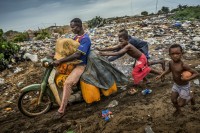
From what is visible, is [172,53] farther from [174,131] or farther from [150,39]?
[150,39]

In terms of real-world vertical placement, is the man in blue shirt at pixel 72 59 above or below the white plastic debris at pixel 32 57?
above

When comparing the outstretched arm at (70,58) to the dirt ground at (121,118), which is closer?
the dirt ground at (121,118)

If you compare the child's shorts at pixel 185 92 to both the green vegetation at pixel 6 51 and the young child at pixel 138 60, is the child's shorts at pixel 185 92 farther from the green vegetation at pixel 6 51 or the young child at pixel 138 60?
the green vegetation at pixel 6 51

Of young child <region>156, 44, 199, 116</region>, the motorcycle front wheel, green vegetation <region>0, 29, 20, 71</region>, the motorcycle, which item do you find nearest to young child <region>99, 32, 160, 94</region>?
the motorcycle

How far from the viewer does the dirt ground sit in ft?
11.7

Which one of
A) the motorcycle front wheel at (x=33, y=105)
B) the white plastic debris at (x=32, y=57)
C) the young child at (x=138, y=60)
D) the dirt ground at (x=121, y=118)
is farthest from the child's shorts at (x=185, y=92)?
the white plastic debris at (x=32, y=57)

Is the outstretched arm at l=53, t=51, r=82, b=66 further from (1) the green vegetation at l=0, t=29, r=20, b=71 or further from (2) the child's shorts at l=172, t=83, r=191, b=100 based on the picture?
(1) the green vegetation at l=0, t=29, r=20, b=71

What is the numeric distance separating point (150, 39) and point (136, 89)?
468 centimetres

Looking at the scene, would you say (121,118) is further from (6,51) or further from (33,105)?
(6,51)

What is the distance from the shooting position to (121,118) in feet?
12.8

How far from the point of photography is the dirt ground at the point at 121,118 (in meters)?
3.56

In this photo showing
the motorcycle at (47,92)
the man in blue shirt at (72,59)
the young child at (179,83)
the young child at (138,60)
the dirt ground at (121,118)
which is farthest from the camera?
the young child at (138,60)

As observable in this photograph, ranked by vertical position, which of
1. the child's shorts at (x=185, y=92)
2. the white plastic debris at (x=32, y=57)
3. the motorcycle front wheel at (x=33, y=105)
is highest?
the child's shorts at (x=185, y=92)

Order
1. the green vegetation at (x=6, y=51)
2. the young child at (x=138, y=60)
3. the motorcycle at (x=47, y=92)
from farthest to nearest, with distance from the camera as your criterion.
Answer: the green vegetation at (x=6, y=51) < the young child at (x=138, y=60) < the motorcycle at (x=47, y=92)
